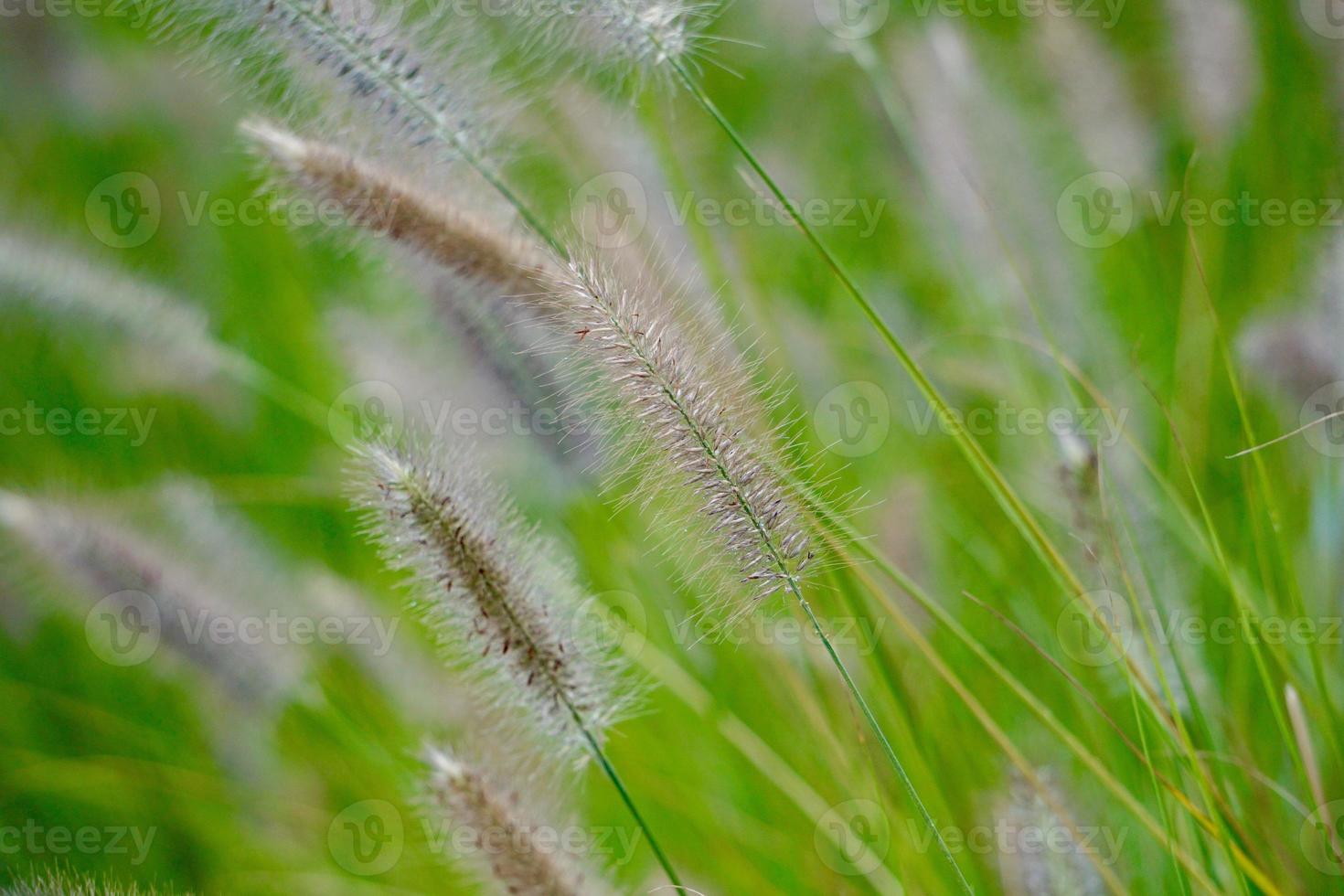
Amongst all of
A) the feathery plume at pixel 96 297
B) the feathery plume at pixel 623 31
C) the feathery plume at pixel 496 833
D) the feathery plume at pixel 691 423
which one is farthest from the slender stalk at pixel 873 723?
the feathery plume at pixel 96 297

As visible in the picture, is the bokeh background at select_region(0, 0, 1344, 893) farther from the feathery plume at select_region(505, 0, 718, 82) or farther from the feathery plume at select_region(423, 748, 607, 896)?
the feathery plume at select_region(423, 748, 607, 896)

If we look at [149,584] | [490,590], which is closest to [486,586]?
[490,590]

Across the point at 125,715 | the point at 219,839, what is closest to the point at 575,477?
the point at 219,839

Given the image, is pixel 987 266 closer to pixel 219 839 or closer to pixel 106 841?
pixel 219 839

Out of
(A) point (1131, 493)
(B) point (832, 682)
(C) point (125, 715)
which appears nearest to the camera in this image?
(A) point (1131, 493)

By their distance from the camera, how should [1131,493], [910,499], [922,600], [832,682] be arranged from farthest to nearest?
1. [910,499]
2. [832,682]
3. [1131,493]
4. [922,600]

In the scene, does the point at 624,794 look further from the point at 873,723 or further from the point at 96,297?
the point at 96,297

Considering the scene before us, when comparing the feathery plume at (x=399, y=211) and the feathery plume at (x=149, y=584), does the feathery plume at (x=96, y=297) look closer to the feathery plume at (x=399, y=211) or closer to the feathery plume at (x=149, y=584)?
the feathery plume at (x=149, y=584)

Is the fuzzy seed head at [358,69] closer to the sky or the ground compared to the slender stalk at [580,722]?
closer to the sky
